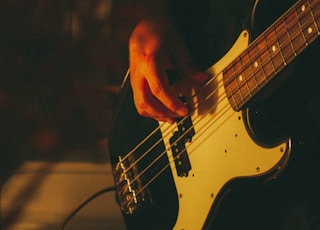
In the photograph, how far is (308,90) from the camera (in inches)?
23.1

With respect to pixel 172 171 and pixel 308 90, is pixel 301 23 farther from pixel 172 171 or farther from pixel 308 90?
pixel 172 171

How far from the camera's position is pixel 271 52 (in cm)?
57

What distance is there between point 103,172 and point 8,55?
463 millimetres

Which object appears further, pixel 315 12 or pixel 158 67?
pixel 158 67

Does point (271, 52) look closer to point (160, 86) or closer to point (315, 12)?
point (315, 12)

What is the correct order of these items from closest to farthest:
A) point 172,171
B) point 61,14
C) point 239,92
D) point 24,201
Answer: point 239,92
point 172,171
point 61,14
point 24,201

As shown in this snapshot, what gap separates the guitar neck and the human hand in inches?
3.3

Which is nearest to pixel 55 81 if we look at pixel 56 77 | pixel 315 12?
pixel 56 77

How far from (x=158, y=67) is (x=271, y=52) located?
7.6 inches

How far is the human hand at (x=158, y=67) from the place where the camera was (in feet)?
2.26

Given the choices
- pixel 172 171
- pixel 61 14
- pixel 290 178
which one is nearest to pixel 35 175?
pixel 61 14

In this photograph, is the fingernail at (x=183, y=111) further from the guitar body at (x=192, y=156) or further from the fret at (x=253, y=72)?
the fret at (x=253, y=72)

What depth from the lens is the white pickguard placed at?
2.05 feet

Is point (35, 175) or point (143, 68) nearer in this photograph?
point (143, 68)
